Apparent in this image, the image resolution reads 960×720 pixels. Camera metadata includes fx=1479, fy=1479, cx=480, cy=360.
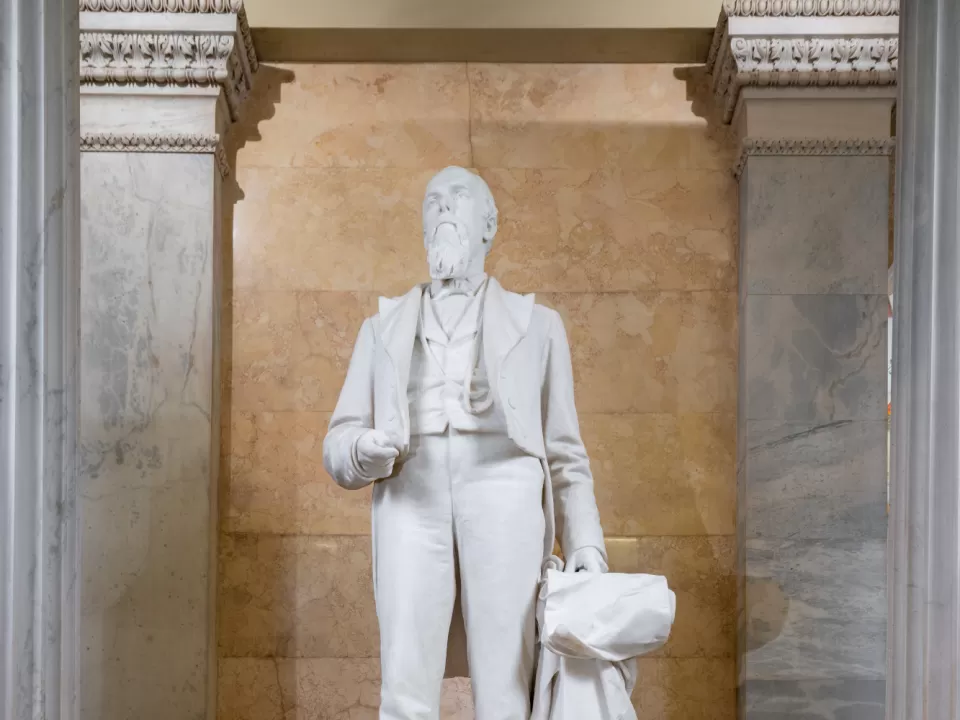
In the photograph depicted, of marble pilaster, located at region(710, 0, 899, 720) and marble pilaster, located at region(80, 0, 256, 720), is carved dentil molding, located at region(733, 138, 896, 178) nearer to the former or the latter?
marble pilaster, located at region(710, 0, 899, 720)

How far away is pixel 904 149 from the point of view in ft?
15.3

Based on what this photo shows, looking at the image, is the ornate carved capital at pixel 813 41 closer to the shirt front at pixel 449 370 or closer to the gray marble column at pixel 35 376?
the shirt front at pixel 449 370

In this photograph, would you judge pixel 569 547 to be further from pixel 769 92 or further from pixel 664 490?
pixel 769 92

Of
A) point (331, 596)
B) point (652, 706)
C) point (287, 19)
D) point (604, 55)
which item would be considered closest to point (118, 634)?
point (331, 596)

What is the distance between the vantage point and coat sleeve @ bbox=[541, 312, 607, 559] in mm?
4961

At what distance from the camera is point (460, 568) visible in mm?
4836

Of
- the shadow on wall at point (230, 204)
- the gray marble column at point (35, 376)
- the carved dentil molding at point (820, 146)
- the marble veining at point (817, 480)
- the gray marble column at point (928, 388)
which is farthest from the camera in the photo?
the shadow on wall at point (230, 204)

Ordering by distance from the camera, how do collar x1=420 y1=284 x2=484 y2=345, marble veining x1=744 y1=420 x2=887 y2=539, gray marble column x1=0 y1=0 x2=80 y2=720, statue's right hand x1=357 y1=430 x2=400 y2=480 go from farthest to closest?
marble veining x1=744 y1=420 x2=887 y2=539 → collar x1=420 y1=284 x2=484 y2=345 → statue's right hand x1=357 y1=430 x2=400 y2=480 → gray marble column x1=0 y1=0 x2=80 y2=720

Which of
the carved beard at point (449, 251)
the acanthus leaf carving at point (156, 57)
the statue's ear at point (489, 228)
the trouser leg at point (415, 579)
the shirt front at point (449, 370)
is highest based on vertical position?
the acanthus leaf carving at point (156, 57)

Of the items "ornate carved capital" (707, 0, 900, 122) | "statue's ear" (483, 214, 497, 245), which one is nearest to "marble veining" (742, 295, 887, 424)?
"ornate carved capital" (707, 0, 900, 122)

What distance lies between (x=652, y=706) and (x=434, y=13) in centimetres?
341

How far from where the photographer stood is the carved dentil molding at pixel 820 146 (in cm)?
679

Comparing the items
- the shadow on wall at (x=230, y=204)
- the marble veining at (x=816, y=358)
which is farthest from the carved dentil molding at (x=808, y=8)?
the shadow on wall at (x=230, y=204)

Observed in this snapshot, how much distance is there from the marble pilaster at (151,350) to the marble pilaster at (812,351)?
7.96 feet
